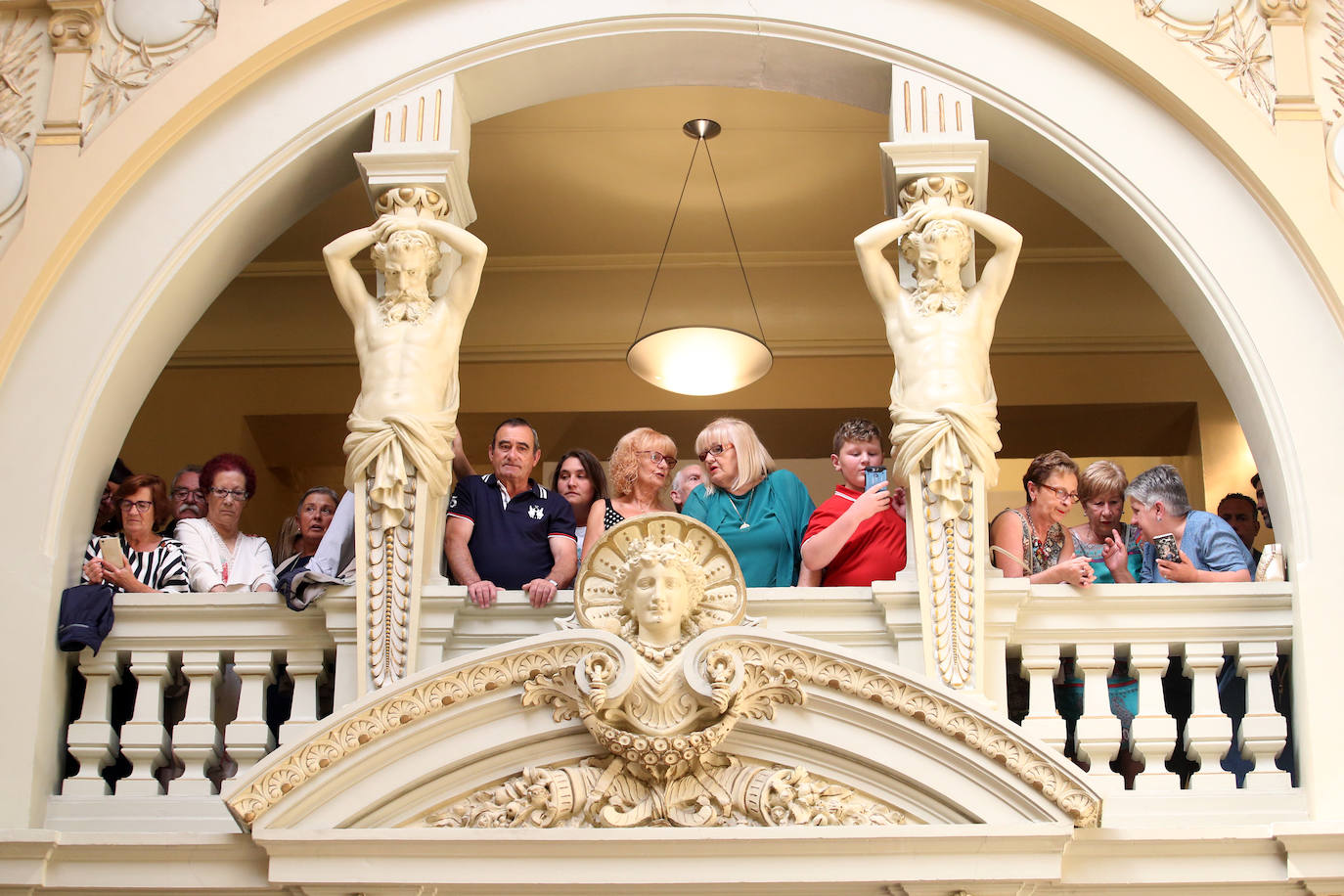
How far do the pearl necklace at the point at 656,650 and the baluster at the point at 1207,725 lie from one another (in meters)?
2.05

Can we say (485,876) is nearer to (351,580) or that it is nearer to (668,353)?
(351,580)

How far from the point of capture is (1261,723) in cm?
723

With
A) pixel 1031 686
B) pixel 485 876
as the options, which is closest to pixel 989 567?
pixel 1031 686


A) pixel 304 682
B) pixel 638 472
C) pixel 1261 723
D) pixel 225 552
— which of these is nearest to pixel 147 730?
pixel 304 682

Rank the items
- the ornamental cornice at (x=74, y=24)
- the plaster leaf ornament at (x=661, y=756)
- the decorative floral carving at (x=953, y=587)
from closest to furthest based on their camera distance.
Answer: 1. the plaster leaf ornament at (x=661, y=756)
2. the decorative floral carving at (x=953, y=587)
3. the ornamental cornice at (x=74, y=24)

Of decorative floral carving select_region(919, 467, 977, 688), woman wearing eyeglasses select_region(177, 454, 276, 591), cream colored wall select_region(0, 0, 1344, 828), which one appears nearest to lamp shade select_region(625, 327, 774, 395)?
cream colored wall select_region(0, 0, 1344, 828)

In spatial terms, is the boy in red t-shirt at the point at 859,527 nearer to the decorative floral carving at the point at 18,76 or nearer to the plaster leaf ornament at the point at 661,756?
the plaster leaf ornament at the point at 661,756

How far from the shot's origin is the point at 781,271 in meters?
12.8

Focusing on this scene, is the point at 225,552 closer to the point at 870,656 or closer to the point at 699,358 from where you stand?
the point at 870,656

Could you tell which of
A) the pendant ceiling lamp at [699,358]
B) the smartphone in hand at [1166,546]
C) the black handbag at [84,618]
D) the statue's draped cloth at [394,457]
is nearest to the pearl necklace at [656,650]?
the statue's draped cloth at [394,457]

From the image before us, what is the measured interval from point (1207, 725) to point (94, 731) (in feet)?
14.7

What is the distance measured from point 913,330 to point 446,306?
6.64 feet

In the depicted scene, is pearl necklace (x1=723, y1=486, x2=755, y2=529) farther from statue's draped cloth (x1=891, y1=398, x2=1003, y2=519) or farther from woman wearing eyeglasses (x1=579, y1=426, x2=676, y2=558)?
statue's draped cloth (x1=891, y1=398, x2=1003, y2=519)

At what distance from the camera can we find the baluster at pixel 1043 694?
724 cm
